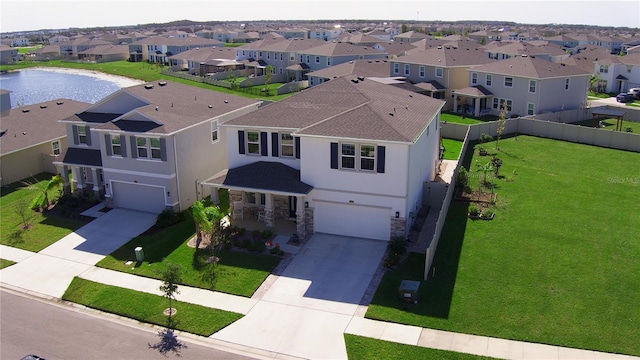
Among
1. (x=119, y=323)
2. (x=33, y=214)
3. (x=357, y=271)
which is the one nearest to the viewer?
(x=119, y=323)

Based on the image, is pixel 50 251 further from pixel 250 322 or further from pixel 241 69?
pixel 241 69

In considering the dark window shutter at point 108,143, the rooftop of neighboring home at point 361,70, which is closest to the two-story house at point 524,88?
the rooftop of neighboring home at point 361,70

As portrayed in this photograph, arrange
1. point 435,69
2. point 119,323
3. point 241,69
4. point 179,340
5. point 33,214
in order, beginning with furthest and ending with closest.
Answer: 1. point 241,69
2. point 435,69
3. point 33,214
4. point 119,323
5. point 179,340

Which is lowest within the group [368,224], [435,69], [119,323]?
[119,323]

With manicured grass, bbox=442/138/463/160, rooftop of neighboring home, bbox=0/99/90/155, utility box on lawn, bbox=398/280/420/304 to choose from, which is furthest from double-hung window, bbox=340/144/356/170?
rooftop of neighboring home, bbox=0/99/90/155

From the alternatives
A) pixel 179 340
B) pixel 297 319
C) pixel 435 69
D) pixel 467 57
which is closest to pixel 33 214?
pixel 179 340

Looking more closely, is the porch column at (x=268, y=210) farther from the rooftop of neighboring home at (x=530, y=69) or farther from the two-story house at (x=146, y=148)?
the rooftop of neighboring home at (x=530, y=69)
